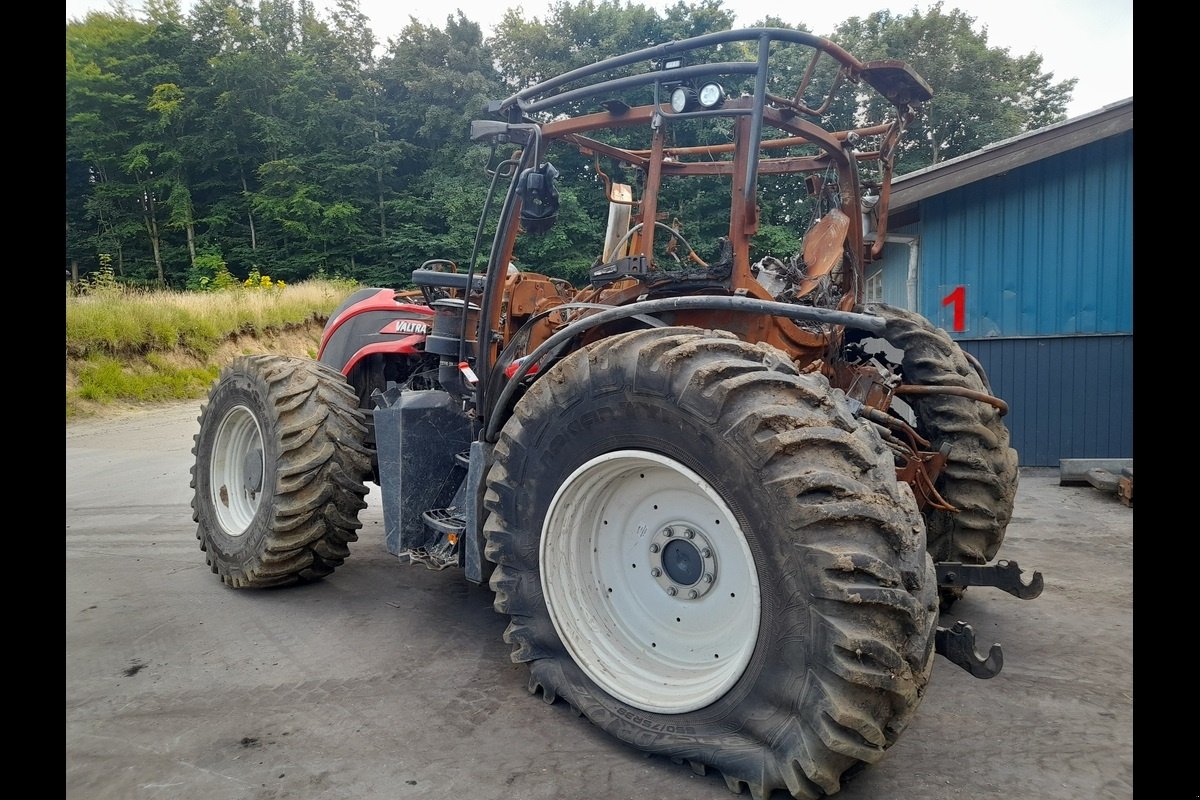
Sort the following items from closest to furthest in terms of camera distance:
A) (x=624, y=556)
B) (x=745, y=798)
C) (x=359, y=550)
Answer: (x=745, y=798)
(x=624, y=556)
(x=359, y=550)

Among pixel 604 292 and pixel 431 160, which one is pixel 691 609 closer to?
pixel 604 292

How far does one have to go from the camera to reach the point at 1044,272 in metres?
8.83

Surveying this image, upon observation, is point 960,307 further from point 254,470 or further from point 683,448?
point 254,470

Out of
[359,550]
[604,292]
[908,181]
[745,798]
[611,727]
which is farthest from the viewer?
[908,181]

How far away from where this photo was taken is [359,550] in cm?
564

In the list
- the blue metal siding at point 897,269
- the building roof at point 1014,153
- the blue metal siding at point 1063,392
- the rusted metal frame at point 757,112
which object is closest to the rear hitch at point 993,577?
the rusted metal frame at point 757,112

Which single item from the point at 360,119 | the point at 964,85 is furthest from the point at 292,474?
the point at 964,85

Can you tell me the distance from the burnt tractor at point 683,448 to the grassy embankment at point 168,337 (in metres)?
Result: 9.18

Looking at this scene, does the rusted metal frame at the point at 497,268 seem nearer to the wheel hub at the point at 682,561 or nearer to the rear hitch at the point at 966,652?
the wheel hub at the point at 682,561

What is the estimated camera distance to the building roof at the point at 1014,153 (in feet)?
26.2

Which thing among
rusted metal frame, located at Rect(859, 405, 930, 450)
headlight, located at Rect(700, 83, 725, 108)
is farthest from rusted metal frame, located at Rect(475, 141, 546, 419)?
rusted metal frame, located at Rect(859, 405, 930, 450)

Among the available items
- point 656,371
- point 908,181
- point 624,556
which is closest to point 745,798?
point 624,556
